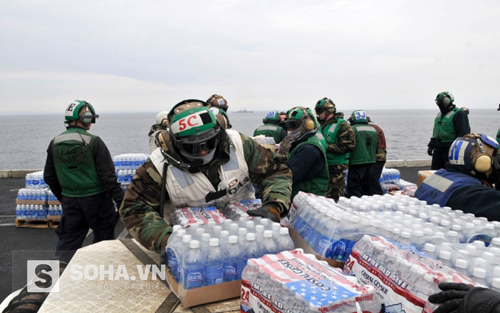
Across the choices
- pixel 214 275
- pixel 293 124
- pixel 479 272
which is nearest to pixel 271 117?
pixel 293 124

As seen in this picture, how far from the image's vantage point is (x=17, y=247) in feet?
24.5

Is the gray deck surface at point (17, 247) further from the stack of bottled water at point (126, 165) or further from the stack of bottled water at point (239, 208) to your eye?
the stack of bottled water at point (239, 208)

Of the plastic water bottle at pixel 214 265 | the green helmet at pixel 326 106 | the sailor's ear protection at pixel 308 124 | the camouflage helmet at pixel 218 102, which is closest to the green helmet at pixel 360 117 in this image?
the green helmet at pixel 326 106

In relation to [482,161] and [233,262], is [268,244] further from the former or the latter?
[482,161]

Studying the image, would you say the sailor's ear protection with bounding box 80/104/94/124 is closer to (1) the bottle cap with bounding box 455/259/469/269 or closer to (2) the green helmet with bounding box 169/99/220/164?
(2) the green helmet with bounding box 169/99/220/164

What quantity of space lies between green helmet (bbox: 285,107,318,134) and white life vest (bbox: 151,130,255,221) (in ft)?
6.19

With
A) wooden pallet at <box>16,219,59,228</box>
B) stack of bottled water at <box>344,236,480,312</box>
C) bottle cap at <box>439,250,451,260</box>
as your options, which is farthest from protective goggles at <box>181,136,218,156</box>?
wooden pallet at <box>16,219,59,228</box>

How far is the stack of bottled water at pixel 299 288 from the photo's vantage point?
1.65 m

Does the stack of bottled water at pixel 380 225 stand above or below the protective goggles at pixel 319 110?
below

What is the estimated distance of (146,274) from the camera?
283 cm

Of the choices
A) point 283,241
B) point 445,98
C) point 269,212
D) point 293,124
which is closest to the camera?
point 283,241

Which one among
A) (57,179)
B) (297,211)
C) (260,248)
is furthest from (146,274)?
(57,179)

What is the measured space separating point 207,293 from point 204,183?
1.17m

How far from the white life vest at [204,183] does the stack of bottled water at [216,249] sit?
60cm
